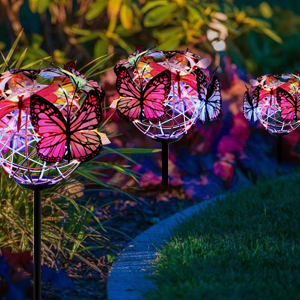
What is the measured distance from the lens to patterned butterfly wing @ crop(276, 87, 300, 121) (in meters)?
5.27

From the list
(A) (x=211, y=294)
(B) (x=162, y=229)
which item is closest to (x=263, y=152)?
(B) (x=162, y=229)

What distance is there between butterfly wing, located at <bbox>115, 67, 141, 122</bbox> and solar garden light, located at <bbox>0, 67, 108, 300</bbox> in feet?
2.29

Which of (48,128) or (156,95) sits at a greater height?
(156,95)

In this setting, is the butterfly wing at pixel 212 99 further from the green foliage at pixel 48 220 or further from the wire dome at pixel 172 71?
the green foliage at pixel 48 220

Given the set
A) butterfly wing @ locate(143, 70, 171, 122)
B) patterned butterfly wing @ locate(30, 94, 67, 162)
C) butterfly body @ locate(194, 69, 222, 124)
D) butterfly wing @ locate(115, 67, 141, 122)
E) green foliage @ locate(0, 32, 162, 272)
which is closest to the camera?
patterned butterfly wing @ locate(30, 94, 67, 162)

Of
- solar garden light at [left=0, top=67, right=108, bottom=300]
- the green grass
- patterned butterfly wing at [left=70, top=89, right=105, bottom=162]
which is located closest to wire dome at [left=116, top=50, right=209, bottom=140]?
solar garden light at [left=0, top=67, right=108, bottom=300]

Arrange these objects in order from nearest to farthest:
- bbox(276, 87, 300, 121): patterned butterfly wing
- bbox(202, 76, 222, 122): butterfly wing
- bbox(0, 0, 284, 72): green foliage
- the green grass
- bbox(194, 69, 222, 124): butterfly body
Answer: the green grass
bbox(194, 69, 222, 124): butterfly body
bbox(202, 76, 222, 122): butterfly wing
bbox(276, 87, 300, 121): patterned butterfly wing
bbox(0, 0, 284, 72): green foliage

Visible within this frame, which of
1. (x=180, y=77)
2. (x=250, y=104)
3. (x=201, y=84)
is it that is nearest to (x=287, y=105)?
(x=250, y=104)

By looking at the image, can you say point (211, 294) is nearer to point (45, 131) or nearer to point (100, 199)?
point (45, 131)

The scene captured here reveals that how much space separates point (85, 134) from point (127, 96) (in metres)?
1.12

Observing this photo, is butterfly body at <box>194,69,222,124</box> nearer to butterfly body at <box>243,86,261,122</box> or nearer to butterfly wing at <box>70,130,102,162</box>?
butterfly body at <box>243,86,261,122</box>

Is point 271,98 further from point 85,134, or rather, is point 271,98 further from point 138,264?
point 85,134

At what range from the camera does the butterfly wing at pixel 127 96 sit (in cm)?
410

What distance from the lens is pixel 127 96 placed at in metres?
4.14
